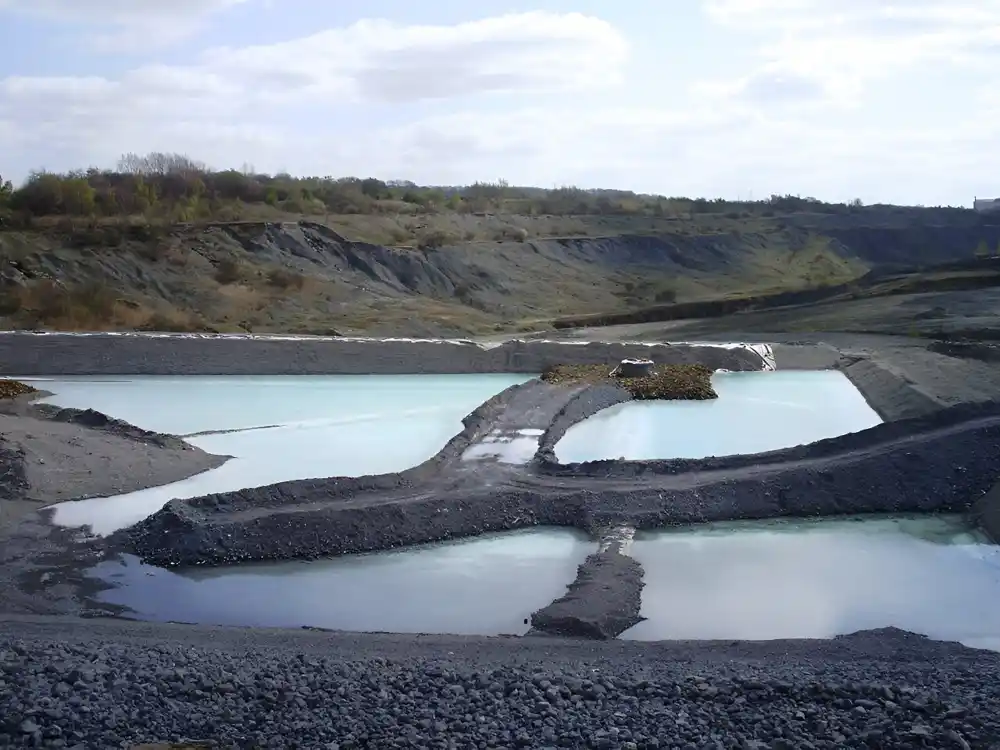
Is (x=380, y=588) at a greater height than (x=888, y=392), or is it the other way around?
(x=888, y=392)

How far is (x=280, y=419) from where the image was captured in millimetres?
17844

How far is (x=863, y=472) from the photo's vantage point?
1314 centimetres

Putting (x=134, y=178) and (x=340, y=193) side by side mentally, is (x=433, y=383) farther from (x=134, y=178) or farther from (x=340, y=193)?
(x=340, y=193)

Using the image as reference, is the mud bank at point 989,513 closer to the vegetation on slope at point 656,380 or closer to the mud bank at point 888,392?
the mud bank at point 888,392

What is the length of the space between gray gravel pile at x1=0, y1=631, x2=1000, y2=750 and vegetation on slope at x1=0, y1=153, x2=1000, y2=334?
22.5 m

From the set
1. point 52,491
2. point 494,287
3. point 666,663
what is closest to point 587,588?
point 666,663

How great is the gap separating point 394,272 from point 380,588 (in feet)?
96.1

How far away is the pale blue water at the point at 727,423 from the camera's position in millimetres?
15406

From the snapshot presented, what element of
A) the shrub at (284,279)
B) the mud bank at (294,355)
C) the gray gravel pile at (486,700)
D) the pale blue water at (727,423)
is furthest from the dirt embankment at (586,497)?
the shrub at (284,279)

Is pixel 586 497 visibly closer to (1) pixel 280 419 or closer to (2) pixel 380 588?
(2) pixel 380 588

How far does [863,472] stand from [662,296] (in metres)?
29.3

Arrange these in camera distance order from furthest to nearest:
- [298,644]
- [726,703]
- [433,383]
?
[433,383] < [298,644] < [726,703]

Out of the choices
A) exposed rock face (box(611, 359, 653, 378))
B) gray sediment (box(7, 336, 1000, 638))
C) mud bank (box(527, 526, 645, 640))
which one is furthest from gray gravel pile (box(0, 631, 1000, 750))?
exposed rock face (box(611, 359, 653, 378))

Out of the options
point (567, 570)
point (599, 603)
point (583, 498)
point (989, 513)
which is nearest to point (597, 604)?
point (599, 603)
